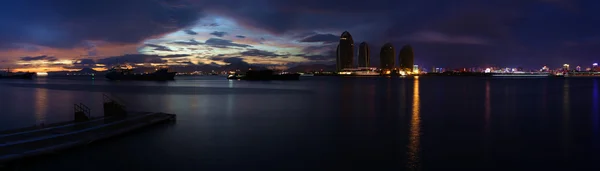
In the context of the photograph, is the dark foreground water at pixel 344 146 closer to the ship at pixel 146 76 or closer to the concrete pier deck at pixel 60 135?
the concrete pier deck at pixel 60 135

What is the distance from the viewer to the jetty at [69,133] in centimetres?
1293

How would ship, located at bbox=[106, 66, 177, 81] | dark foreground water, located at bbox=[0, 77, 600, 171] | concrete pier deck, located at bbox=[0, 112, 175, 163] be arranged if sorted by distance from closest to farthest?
1. dark foreground water, located at bbox=[0, 77, 600, 171]
2. concrete pier deck, located at bbox=[0, 112, 175, 163]
3. ship, located at bbox=[106, 66, 177, 81]

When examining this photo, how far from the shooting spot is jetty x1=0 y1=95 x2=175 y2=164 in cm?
1293

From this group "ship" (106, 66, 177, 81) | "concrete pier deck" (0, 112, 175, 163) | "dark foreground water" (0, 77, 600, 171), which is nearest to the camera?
"dark foreground water" (0, 77, 600, 171)

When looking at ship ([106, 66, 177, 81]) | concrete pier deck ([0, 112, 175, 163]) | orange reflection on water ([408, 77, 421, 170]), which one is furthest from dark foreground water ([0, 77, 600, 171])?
ship ([106, 66, 177, 81])

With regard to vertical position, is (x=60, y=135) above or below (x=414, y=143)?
above

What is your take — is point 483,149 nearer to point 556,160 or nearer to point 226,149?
point 556,160

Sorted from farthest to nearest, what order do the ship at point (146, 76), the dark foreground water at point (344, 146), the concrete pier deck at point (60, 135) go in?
the ship at point (146, 76), the concrete pier deck at point (60, 135), the dark foreground water at point (344, 146)

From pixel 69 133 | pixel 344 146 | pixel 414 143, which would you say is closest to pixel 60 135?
pixel 69 133

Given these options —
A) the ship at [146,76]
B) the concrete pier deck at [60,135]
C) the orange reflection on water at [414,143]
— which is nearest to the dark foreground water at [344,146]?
the orange reflection on water at [414,143]

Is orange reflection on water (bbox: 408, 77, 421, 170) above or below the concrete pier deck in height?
below

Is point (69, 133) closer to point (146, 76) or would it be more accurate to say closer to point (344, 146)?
point (344, 146)

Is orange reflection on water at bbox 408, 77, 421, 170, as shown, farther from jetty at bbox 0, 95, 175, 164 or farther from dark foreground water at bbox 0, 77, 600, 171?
jetty at bbox 0, 95, 175, 164

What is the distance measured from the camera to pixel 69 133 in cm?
1566
